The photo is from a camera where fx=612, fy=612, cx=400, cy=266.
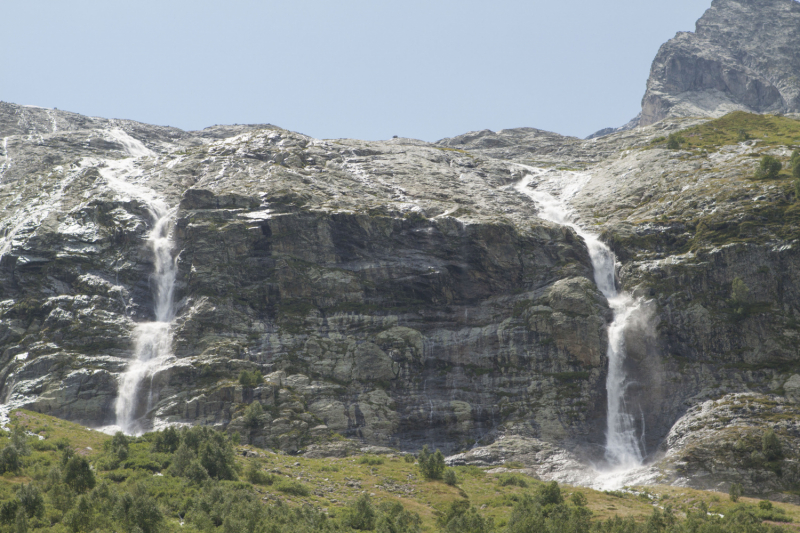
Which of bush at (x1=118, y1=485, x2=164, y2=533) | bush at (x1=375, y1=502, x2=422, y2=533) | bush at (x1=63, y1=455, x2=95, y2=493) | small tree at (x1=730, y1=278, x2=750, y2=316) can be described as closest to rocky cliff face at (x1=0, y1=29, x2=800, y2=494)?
small tree at (x1=730, y1=278, x2=750, y2=316)

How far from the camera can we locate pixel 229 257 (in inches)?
3231

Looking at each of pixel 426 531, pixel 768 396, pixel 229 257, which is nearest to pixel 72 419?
pixel 229 257

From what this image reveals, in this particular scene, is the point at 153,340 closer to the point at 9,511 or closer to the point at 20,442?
the point at 20,442

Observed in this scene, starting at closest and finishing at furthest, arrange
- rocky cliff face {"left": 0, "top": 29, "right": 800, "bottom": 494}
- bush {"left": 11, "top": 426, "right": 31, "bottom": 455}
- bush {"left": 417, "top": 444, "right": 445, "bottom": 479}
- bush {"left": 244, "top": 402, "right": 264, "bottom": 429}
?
bush {"left": 11, "top": 426, "right": 31, "bottom": 455}, bush {"left": 417, "top": 444, "right": 445, "bottom": 479}, bush {"left": 244, "top": 402, "right": 264, "bottom": 429}, rocky cliff face {"left": 0, "top": 29, "right": 800, "bottom": 494}

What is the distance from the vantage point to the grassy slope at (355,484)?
4359 cm

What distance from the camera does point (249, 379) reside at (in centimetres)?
6781

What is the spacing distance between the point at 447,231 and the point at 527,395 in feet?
88.6

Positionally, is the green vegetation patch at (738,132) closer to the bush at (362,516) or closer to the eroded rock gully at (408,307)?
the eroded rock gully at (408,307)

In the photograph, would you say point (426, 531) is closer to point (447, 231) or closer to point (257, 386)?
point (257, 386)

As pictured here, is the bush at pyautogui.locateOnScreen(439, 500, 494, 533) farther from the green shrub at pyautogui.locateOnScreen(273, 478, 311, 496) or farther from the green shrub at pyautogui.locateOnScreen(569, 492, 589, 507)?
the green shrub at pyautogui.locateOnScreen(273, 478, 311, 496)

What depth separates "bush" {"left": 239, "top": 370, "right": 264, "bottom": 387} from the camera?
222 ft

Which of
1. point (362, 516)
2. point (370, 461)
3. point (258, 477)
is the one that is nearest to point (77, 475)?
point (258, 477)

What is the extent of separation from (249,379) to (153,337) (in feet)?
50.2

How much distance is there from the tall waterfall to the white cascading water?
49920 mm
